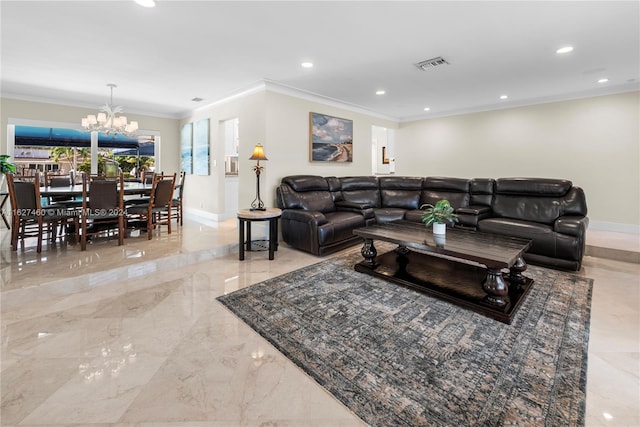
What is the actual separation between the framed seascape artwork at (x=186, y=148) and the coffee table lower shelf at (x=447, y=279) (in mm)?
5047

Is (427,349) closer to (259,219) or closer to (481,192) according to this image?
(259,219)

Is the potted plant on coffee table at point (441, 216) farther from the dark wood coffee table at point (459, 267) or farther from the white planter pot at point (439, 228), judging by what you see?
the dark wood coffee table at point (459, 267)

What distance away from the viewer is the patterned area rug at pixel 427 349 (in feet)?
4.67

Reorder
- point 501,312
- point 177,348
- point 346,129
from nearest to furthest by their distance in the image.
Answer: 1. point 177,348
2. point 501,312
3. point 346,129

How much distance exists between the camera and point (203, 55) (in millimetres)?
3471

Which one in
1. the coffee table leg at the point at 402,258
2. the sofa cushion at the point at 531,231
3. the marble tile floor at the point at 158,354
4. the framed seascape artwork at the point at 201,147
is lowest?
the marble tile floor at the point at 158,354

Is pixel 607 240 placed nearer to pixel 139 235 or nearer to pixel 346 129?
pixel 346 129

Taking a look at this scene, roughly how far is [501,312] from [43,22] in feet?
15.5

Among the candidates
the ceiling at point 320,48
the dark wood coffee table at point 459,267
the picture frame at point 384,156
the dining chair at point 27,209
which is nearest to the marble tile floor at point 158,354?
the dining chair at point 27,209

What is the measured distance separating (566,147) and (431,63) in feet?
11.3

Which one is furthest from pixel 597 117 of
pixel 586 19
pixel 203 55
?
pixel 203 55

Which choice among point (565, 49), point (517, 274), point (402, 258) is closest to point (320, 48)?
point (402, 258)

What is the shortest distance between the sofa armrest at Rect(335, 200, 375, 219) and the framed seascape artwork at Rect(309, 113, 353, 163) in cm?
100

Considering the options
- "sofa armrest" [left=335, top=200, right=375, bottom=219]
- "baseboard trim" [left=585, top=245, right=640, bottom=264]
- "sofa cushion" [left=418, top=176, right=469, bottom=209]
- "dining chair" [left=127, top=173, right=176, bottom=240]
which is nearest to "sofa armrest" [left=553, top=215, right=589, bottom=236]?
"baseboard trim" [left=585, top=245, right=640, bottom=264]
